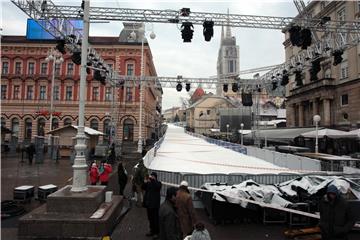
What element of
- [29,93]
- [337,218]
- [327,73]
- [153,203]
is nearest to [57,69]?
[29,93]

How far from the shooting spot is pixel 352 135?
79.3 ft

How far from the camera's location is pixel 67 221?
7500mm

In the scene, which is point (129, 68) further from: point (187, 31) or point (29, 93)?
point (187, 31)

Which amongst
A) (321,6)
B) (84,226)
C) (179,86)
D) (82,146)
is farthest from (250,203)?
(321,6)

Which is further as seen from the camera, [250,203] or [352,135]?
[352,135]

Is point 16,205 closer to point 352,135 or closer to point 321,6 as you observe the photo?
point 352,135

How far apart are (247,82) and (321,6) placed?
805 inches

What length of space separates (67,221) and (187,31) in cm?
1091

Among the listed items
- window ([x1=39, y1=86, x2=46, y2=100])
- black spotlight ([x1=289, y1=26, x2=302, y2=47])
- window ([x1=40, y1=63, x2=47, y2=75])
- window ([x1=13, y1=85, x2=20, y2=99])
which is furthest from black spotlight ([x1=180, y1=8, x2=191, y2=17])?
window ([x1=13, y1=85, x2=20, y2=99])

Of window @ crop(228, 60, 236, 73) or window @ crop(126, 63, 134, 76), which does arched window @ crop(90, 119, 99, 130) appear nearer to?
window @ crop(126, 63, 134, 76)

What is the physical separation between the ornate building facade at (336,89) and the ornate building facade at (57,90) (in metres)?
26.6

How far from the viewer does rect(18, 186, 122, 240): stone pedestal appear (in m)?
7.43

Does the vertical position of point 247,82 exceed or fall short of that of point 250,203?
it exceeds it

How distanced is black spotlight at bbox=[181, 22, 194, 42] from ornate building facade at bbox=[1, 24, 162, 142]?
118ft
